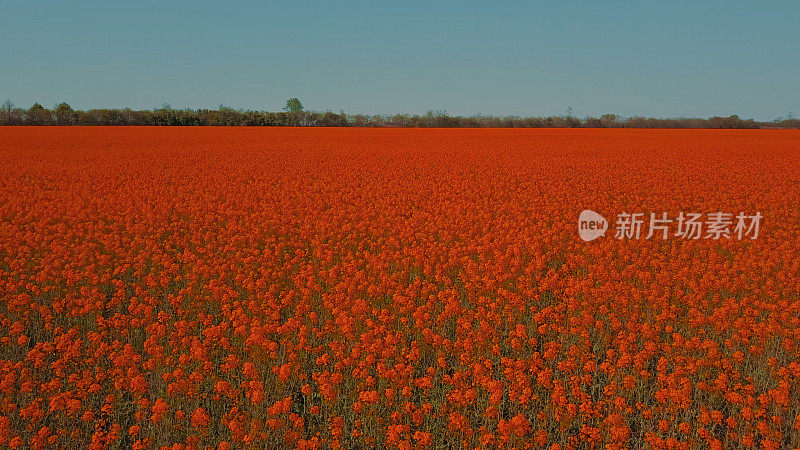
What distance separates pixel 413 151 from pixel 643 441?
3299cm

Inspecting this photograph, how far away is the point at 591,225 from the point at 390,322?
828cm

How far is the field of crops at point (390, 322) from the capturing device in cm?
562

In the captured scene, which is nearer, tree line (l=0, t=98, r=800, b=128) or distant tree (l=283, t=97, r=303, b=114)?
tree line (l=0, t=98, r=800, b=128)

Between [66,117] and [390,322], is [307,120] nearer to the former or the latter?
[66,117]

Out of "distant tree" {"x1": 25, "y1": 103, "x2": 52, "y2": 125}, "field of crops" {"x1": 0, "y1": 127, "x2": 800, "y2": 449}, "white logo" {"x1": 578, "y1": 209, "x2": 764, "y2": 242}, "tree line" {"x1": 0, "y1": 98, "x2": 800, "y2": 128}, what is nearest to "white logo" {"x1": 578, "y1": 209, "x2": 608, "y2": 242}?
"white logo" {"x1": 578, "y1": 209, "x2": 764, "y2": 242}

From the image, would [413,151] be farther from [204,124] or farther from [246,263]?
[204,124]

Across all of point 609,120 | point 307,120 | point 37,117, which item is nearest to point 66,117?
point 37,117

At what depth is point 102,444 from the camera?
5332 millimetres

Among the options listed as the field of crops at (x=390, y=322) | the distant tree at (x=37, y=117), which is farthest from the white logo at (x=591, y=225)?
the distant tree at (x=37, y=117)

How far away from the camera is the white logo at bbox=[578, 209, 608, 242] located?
13.2m

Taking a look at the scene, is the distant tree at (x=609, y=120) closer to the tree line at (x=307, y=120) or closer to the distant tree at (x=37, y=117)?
the tree line at (x=307, y=120)

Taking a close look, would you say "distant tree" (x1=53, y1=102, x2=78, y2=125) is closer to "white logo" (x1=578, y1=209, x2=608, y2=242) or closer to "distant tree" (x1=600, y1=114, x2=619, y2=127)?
"distant tree" (x1=600, y1=114, x2=619, y2=127)

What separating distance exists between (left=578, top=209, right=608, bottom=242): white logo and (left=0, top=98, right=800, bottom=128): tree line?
2674 inches

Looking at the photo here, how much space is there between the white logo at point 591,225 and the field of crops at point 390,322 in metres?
0.30
